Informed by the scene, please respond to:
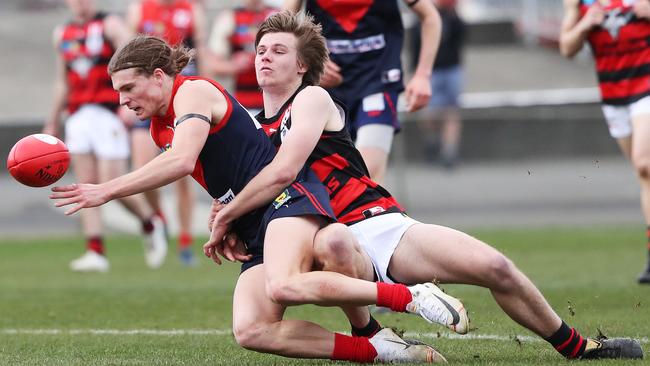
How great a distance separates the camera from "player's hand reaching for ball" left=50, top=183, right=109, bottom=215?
5.27m

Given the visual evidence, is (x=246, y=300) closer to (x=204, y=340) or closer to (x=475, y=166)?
(x=204, y=340)

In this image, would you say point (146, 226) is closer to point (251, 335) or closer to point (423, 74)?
point (423, 74)

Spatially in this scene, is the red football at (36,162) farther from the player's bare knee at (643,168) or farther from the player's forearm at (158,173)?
the player's bare knee at (643,168)

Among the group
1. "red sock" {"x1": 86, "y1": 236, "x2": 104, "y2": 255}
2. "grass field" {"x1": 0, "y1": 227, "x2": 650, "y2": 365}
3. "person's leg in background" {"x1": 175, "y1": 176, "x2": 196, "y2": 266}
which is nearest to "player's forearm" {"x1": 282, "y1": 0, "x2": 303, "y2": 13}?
"grass field" {"x1": 0, "y1": 227, "x2": 650, "y2": 365}

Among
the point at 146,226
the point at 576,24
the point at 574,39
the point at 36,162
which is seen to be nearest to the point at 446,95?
the point at 146,226

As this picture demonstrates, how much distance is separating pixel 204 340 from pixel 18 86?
1936 centimetres

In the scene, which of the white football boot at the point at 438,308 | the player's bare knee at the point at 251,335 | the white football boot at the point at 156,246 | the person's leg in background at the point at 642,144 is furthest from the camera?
the white football boot at the point at 156,246

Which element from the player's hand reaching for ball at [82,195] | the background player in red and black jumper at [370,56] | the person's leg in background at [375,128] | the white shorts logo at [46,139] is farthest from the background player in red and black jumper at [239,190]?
the background player in red and black jumper at [370,56]

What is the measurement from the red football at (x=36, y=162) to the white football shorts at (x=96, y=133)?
5992mm

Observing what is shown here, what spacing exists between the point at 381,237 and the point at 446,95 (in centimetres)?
1283

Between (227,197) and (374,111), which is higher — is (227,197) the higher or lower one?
the higher one

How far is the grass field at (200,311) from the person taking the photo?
610 centimetres

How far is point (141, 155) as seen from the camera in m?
11.9

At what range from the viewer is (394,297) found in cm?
530
